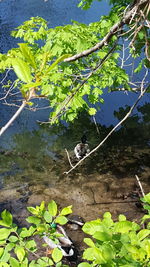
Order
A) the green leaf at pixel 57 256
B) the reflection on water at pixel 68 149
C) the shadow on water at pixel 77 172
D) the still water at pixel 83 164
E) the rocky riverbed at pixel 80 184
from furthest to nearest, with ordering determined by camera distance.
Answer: the reflection on water at pixel 68 149 < the still water at pixel 83 164 < the shadow on water at pixel 77 172 < the rocky riverbed at pixel 80 184 < the green leaf at pixel 57 256

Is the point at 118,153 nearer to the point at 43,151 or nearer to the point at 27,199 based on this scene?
the point at 43,151

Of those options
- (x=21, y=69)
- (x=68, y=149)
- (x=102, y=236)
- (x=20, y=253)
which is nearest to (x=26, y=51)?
(x=21, y=69)

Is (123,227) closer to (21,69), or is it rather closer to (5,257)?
(5,257)

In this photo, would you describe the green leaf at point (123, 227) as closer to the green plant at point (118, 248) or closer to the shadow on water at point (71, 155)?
the green plant at point (118, 248)

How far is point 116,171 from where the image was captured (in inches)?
→ 406

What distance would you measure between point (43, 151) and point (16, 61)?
10.6 meters

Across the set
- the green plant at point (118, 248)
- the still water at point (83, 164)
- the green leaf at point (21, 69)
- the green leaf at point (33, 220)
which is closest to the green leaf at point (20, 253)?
the green leaf at point (33, 220)

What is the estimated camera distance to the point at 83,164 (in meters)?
10.7

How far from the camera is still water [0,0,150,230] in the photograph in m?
8.95

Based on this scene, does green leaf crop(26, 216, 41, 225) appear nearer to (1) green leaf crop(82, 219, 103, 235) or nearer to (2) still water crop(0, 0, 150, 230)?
(1) green leaf crop(82, 219, 103, 235)

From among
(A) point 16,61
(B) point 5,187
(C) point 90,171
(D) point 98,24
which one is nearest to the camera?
(A) point 16,61

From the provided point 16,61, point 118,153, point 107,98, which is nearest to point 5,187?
point 118,153

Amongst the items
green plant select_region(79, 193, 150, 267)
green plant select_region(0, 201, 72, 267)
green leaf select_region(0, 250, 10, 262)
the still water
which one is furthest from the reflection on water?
green plant select_region(79, 193, 150, 267)

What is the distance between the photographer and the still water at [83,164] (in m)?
8.95
